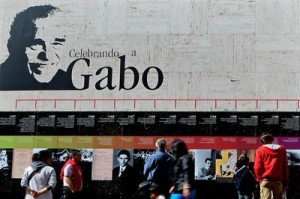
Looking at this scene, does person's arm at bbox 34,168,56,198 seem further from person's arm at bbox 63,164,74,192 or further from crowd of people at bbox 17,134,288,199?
person's arm at bbox 63,164,74,192

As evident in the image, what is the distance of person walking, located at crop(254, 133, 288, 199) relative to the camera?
8531mm

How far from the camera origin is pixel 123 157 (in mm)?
12492

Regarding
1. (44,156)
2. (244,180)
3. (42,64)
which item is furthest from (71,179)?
(42,64)

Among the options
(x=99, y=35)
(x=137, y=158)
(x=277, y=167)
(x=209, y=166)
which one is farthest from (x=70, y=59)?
(x=277, y=167)

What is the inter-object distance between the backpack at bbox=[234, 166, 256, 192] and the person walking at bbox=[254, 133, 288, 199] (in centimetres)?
261

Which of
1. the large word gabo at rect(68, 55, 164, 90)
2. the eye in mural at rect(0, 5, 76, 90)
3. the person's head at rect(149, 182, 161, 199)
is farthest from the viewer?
the eye in mural at rect(0, 5, 76, 90)

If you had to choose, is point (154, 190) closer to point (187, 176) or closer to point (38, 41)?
point (187, 176)

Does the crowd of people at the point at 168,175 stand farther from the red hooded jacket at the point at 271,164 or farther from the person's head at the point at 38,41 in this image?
the person's head at the point at 38,41

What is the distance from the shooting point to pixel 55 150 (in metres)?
12.6

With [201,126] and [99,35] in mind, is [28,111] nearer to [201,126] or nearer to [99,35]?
[99,35]

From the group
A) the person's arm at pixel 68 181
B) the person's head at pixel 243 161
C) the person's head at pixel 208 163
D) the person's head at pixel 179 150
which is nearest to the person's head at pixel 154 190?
the person's head at pixel 179 150

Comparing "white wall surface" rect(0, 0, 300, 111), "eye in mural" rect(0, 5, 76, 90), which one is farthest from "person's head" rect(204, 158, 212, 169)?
"eye in mural" rect(0, 5, 76, 90)

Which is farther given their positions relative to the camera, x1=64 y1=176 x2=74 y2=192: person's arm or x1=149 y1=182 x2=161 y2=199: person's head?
x1=64 y1=176 x2=74 y2=192: person's arm

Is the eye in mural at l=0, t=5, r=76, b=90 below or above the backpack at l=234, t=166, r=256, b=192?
above
